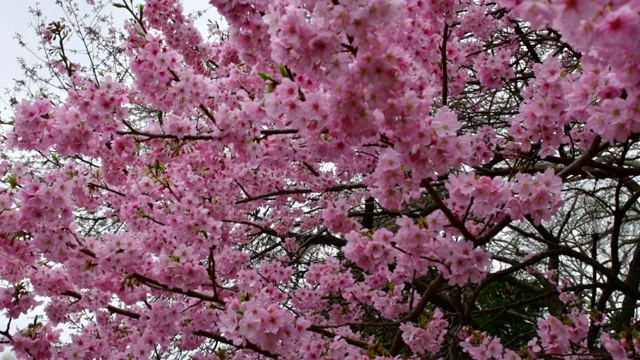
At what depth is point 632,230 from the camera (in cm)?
1067

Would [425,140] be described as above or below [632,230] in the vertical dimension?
below

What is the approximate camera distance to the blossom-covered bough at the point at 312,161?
85.3 inches

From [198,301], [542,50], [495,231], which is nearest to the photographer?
[495,231]

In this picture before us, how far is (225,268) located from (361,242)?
241 centimetres

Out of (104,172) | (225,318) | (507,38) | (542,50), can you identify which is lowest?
(225,318)

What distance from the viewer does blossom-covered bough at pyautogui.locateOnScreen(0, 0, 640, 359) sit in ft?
7.11

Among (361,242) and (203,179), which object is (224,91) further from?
(361,242)

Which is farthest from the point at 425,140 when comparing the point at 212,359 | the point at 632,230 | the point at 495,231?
the point at 632,230

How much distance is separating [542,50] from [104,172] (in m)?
5.11

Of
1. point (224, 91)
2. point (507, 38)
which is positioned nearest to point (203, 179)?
point (224, 91)

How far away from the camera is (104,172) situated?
4621 mm

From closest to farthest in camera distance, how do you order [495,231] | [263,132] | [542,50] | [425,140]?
[425,140]
[495,231]
[263,132]
[542,50]

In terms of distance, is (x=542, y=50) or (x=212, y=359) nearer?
(x=212, y=359)

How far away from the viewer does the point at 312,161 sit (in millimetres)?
4328
